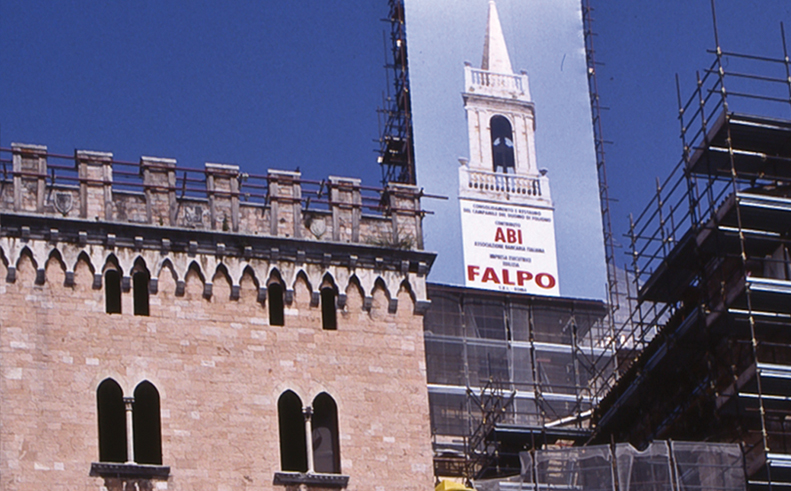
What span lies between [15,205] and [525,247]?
96.0ft

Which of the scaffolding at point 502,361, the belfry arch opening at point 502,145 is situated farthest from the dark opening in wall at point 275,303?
the belfry arch opening at point 502,145

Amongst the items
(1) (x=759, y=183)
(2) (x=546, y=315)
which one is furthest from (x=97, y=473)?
(2) (x=546, y=315)

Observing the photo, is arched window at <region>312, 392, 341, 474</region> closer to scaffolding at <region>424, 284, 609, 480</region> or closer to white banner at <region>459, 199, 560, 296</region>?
scaffolding at <region>424, 284, 609, 480</region>

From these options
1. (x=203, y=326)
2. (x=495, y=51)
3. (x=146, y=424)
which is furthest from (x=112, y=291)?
(x=495, y=51)

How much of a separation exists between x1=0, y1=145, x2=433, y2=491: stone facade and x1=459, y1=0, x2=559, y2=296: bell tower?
22.0 m

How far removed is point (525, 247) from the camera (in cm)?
7075

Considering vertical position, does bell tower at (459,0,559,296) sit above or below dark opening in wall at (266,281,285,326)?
above

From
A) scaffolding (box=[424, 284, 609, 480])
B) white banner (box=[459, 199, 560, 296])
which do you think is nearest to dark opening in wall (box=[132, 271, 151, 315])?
scaffolding (box=[424, 284, 609, 480])

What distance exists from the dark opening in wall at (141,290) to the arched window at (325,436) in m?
4.58

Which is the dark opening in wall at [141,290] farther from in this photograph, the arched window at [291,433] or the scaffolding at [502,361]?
the scaffolding at [502,361]

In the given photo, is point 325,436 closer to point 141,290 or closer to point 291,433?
point 291,433

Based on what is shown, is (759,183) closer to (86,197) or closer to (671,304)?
(671,304)

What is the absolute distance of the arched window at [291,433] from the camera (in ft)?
147

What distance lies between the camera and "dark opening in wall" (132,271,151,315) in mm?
45062
